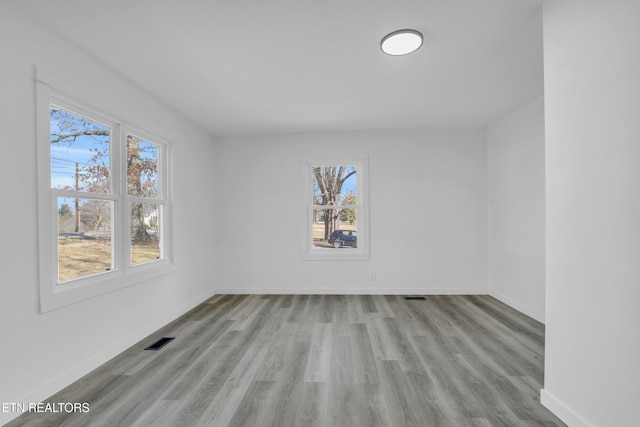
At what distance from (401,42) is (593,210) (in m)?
1.63

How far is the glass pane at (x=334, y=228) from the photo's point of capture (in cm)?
499

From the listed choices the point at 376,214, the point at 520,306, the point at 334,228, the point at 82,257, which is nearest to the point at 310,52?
the point at 82,257

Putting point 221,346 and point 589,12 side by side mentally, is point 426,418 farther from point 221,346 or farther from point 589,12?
point 589,12

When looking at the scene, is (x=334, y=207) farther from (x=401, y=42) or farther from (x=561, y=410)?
(x=561, y=410)

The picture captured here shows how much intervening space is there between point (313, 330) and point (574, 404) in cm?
218

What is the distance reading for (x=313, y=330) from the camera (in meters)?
3.30

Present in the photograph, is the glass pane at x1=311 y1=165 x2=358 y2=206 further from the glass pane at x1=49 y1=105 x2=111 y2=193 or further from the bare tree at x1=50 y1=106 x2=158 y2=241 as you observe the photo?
the glass pane at x1=49 y1=105 x2=111 y2=193

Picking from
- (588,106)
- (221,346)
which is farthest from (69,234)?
(588,106)

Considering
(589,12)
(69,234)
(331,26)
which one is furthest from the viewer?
(69,234)

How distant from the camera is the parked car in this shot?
4980 mm

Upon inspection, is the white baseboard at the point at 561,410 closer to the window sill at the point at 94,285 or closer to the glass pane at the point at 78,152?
the window sill at the point at 94,285

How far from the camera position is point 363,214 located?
4836mm

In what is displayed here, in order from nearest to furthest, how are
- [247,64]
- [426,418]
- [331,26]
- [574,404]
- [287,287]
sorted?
[574,404] → [426,418] → [331,26] → [247,64] → [287,287]

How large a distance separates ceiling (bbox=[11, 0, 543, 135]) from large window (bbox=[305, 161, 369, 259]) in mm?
1188
